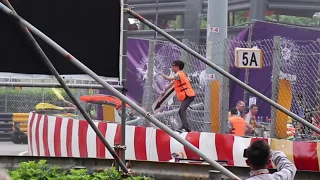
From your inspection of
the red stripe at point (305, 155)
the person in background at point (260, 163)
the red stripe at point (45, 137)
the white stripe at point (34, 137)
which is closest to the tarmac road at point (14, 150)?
the white stripe at point (34, 137)

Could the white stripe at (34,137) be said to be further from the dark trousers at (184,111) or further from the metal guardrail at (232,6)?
the metal guardrail at (232,6)

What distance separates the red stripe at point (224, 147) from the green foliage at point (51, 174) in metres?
3.61

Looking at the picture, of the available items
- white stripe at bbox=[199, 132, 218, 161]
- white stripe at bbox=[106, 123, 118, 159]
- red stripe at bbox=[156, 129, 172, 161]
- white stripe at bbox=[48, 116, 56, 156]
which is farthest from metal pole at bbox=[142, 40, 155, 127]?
white stripe at bbox=[199, 132, 218, 161]

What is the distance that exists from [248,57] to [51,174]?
6203 millimetres

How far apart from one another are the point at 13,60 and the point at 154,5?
96.6ft

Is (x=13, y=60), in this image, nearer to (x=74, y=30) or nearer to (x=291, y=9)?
(x=74, y=30)

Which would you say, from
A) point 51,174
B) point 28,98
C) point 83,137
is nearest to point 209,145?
point 83,137

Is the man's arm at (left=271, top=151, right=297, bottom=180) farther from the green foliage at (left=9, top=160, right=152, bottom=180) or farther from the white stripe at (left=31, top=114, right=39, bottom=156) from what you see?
the white stripe at (left=31, top=114, right=39, bottom=156)

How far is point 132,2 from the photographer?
1421 inches

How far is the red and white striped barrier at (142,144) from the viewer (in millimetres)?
9711

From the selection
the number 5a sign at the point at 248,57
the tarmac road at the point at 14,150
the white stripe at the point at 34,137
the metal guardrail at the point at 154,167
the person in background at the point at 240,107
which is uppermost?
the number 5a sign at the point at 248,57

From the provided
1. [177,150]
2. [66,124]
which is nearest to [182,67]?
[66,124]

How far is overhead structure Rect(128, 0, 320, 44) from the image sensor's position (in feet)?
97.6

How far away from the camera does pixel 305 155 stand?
9633 millimetres
